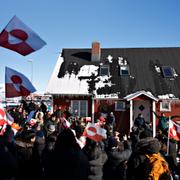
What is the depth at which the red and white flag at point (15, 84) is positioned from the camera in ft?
26.4

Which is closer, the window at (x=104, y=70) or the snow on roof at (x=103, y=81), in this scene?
the snow on roof at (x=103, y=81)

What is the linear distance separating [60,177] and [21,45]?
4.45 m

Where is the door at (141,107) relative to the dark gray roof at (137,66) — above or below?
below

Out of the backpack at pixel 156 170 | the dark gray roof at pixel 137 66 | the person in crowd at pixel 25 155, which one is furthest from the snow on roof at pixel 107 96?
the backpack at pixel 156 170

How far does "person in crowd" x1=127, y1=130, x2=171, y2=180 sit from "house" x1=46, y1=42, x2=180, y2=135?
15.7 meters

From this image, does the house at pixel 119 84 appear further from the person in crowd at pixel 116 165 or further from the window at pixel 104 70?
the person in crowd at pixel 116 165

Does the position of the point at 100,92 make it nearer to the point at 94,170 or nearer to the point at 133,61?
the point at 133,61

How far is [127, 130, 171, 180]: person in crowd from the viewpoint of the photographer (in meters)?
4.14

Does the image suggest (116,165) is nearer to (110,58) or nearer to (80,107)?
(80,107)

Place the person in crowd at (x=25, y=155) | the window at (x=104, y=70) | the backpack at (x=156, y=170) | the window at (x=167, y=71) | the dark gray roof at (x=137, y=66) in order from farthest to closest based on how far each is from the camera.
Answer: the window at (x=104, y=70)
the window at (x=167, y=71)
the dark gray roof at (x=137, y=66)
the person in crowd at (x=25, y=155)
the backpack at (x=156, y=170)

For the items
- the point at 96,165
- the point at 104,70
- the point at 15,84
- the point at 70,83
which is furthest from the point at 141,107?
the point at 96,165

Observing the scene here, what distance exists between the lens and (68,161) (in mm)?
3850

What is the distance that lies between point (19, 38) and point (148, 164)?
465 cm

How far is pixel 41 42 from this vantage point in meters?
7.45
